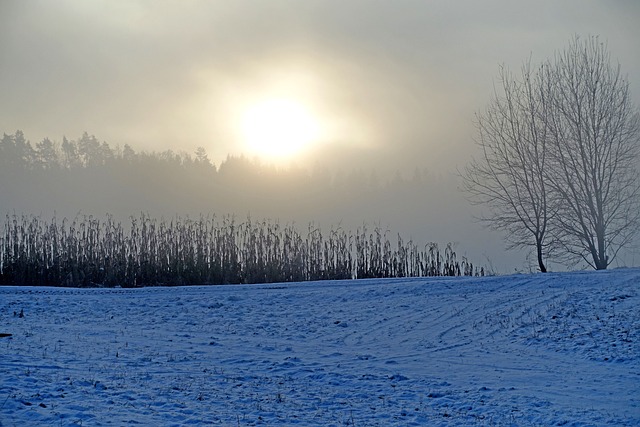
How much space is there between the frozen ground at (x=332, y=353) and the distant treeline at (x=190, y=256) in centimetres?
429

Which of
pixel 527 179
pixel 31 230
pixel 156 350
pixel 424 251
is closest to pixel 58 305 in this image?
pixel 156 350

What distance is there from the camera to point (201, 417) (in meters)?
7.32

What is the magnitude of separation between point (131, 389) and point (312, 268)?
50.5 ft

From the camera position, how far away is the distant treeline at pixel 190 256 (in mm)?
22328

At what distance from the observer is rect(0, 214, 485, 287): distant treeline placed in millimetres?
22328

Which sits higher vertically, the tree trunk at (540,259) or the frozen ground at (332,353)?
the tree trunk at (540,259)

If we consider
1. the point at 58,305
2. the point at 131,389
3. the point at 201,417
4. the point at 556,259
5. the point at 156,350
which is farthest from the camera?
the point at 556,259

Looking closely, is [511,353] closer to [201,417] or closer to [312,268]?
[201,417]

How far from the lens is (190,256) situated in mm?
23219

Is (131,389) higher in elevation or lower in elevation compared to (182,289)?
lower

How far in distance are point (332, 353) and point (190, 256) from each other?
12625 millimetres

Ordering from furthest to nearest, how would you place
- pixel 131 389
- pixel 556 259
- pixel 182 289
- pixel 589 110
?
1. pixel 556 259
2. pixel 589 110
3. pixel 182 289
4. pixel 131 389

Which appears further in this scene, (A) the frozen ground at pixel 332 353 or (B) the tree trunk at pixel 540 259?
(B) the tree trunk at pixel 540 259

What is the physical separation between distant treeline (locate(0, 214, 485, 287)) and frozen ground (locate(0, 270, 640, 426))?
4.29 m
